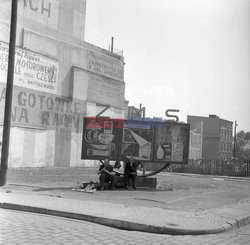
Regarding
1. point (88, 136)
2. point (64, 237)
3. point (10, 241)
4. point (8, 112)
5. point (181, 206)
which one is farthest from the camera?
point (88, 136)

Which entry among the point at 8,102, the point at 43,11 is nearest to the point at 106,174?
the point at 8,102

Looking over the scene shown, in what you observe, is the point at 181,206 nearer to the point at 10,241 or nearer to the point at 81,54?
the point at 10,241

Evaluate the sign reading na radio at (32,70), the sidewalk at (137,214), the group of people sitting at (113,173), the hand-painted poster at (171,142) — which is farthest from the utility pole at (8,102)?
the sign reading na radio at (32,70)

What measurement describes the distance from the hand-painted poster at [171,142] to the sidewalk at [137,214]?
204 inches

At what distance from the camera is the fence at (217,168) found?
119ft

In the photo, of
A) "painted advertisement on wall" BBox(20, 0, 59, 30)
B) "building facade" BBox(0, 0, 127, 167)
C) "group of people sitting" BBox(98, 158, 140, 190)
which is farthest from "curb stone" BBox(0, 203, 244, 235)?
"painted advertisement on wall" BBox(20, 0, 59, 30)

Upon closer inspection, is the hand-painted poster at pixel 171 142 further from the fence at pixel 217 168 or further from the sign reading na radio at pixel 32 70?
the fence at pixel 217 168

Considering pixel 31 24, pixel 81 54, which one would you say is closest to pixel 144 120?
pixel 31 24

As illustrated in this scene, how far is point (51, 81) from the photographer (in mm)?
32656

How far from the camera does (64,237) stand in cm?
689

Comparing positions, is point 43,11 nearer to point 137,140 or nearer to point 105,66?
point 105,66

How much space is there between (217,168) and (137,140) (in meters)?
22.3

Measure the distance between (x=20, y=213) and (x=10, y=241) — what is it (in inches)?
121

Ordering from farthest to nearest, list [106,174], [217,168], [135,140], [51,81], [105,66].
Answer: [105,66] → [217,168] → [51,81] → [135,140] → [106,174]
